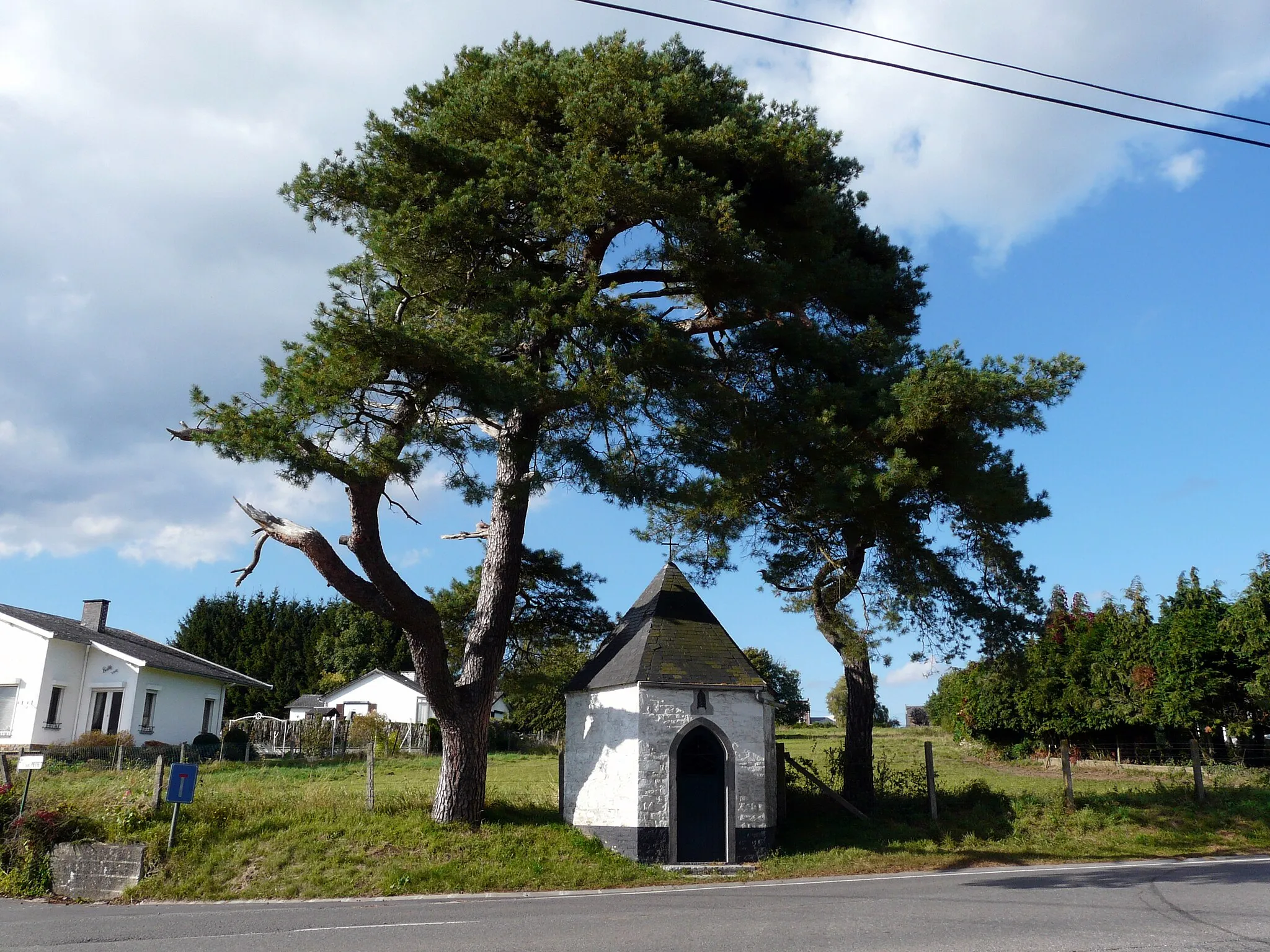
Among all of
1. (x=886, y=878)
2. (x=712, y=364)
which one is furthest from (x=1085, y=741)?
(x=712, y=364)

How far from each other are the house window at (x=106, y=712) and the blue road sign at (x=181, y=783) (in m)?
20.3

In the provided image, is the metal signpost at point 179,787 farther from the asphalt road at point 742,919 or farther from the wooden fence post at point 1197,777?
the wooden fence post at point 1197,777

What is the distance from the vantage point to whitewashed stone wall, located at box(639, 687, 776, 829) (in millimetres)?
16078

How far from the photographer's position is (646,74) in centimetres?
1585

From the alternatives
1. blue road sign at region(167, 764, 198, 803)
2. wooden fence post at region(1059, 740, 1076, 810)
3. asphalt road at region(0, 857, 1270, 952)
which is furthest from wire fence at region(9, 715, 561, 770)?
wooden fence post at region(1059, 740, 1076, 810)

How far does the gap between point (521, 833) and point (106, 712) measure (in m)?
22.7

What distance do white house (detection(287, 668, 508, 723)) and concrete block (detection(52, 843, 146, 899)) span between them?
35.3 m

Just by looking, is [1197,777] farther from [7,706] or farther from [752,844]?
[7,706]

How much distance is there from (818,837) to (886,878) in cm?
329

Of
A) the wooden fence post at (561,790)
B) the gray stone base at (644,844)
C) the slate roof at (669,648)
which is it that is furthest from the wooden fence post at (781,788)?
the wooden fence post at (561,790)

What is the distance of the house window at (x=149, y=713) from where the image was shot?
31750 millimetres

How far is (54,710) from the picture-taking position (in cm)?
2984

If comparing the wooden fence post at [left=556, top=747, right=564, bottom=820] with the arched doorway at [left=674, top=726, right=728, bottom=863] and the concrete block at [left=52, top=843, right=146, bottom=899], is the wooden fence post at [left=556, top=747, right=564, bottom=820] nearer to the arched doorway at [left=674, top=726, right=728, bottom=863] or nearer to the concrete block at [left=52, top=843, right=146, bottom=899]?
the arched doorway at [left=674, top=726, right=728, bottom=863]

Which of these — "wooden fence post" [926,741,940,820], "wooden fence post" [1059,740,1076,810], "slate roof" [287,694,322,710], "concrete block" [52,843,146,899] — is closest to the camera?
"concrete block" [52,843,146,899]
